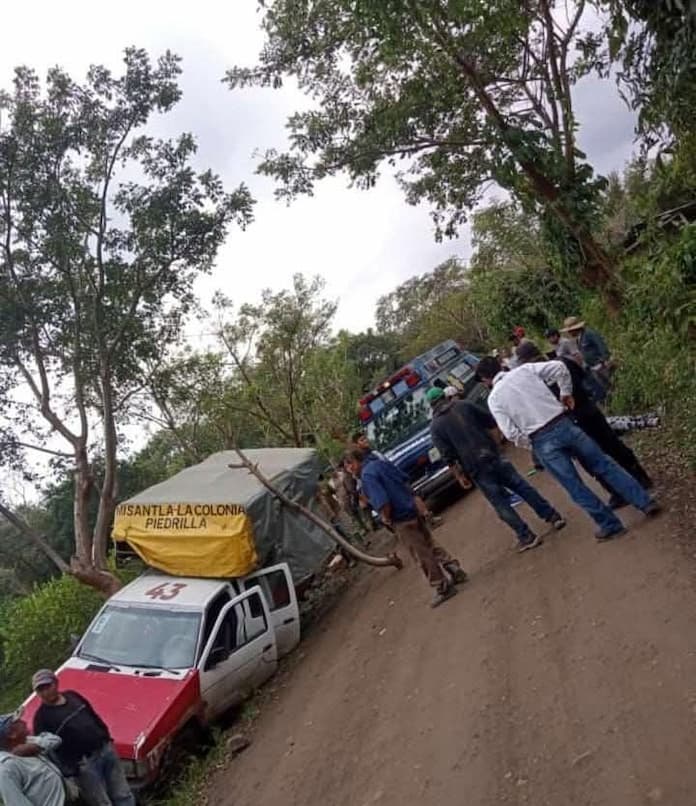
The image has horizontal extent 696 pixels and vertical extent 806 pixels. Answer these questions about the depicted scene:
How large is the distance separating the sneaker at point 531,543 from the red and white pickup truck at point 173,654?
3181 millimetres

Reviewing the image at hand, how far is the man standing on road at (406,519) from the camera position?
7.43 m

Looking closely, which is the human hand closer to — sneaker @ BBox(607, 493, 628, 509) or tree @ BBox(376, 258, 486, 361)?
sneaker @ BBox(607, 493, 628, 509)

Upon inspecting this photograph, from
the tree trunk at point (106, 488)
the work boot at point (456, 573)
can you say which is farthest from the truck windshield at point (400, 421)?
the work boot at point (456, 573)

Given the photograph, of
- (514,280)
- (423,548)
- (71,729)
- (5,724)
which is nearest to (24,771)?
(5,724)

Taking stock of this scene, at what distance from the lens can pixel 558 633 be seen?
5402mm

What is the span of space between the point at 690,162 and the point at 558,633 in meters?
3.95

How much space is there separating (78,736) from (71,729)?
79 millimetres

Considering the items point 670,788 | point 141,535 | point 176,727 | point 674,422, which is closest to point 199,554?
point 141,535

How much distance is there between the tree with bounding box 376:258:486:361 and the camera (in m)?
33.7

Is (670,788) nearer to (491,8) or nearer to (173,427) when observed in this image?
(491,8)

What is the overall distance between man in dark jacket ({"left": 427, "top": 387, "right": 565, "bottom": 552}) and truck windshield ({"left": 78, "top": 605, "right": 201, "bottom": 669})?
3.36 meters

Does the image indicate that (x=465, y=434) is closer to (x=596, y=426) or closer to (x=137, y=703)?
(x=596, y=426)

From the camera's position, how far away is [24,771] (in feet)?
18.1

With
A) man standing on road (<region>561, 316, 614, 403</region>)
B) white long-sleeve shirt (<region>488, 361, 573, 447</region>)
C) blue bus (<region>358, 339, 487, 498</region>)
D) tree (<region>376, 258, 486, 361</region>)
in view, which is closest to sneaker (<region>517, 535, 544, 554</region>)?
white long-sleeve shirt (<region>488, 361, 573, 447</region>)
